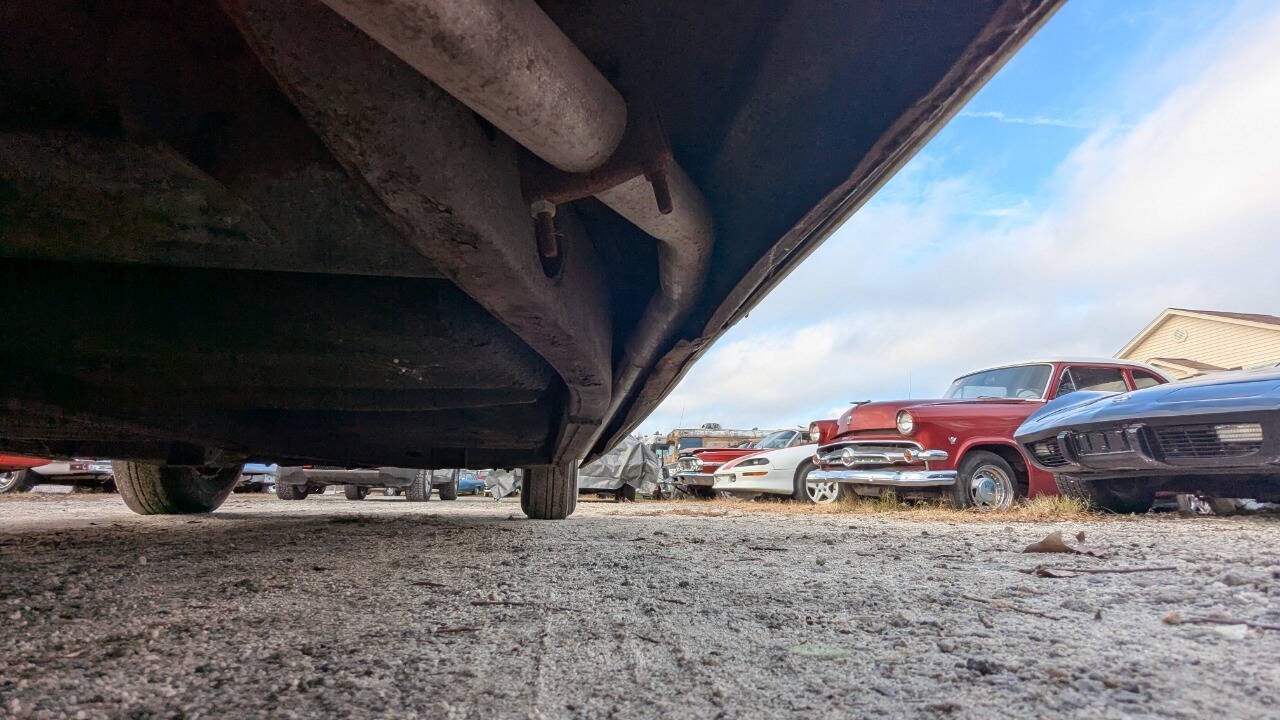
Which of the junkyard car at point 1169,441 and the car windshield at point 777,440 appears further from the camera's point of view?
the car windshield at point 777,440

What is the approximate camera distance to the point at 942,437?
548cm

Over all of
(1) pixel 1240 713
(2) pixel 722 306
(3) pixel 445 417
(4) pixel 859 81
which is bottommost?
(1) pixel 1240 713

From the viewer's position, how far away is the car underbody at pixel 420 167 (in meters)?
0.91

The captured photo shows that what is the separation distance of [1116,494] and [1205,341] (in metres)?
18.5

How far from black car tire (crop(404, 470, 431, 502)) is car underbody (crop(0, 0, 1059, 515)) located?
24.8 ft

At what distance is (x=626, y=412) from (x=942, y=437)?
3817mm

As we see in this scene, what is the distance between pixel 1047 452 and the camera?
14.0 ft

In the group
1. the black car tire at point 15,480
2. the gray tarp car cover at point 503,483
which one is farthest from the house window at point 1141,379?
the black car tire at point 15,480

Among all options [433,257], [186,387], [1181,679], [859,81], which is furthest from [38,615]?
[1181,679]

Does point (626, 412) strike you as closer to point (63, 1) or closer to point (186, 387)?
point (186, 387)

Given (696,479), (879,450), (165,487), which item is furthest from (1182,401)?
(696,479)

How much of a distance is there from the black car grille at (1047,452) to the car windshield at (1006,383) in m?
1.61

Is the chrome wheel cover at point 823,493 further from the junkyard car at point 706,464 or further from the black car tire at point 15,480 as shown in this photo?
the black car tire at point 15,480

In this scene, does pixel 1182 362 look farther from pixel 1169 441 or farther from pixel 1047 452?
pixel 1169 441
